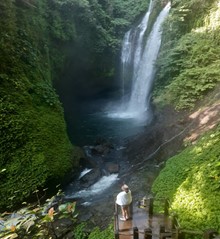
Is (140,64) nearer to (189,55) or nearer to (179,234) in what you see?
(189,55)

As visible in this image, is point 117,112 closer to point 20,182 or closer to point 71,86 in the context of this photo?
point 71,86

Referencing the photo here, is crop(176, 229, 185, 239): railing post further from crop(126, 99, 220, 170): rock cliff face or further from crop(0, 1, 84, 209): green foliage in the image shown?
crop(126, 99, 220, 170): rock cliff face

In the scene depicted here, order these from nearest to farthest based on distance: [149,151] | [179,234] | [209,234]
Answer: [209,234] < [179,234] < [149,151]

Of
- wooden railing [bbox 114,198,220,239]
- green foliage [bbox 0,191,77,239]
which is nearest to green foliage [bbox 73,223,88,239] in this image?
wooden railing [bbox 114,198,220,239]

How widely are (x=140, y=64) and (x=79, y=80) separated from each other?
5343 millimetres

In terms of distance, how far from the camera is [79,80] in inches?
984

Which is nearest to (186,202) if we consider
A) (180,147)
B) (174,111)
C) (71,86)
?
(180,147)

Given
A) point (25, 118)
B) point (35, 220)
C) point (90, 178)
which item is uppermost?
point (25, 118)

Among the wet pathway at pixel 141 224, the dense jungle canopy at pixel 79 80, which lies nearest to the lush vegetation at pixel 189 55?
the dense jungle canopy at pixel 79 80

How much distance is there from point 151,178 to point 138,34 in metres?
15.3

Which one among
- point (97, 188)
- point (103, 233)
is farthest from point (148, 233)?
point (97, 188)

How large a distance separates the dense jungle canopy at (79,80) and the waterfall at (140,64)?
941 mm

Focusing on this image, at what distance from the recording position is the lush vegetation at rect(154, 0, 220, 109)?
15.9 metres

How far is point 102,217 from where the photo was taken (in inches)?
425
